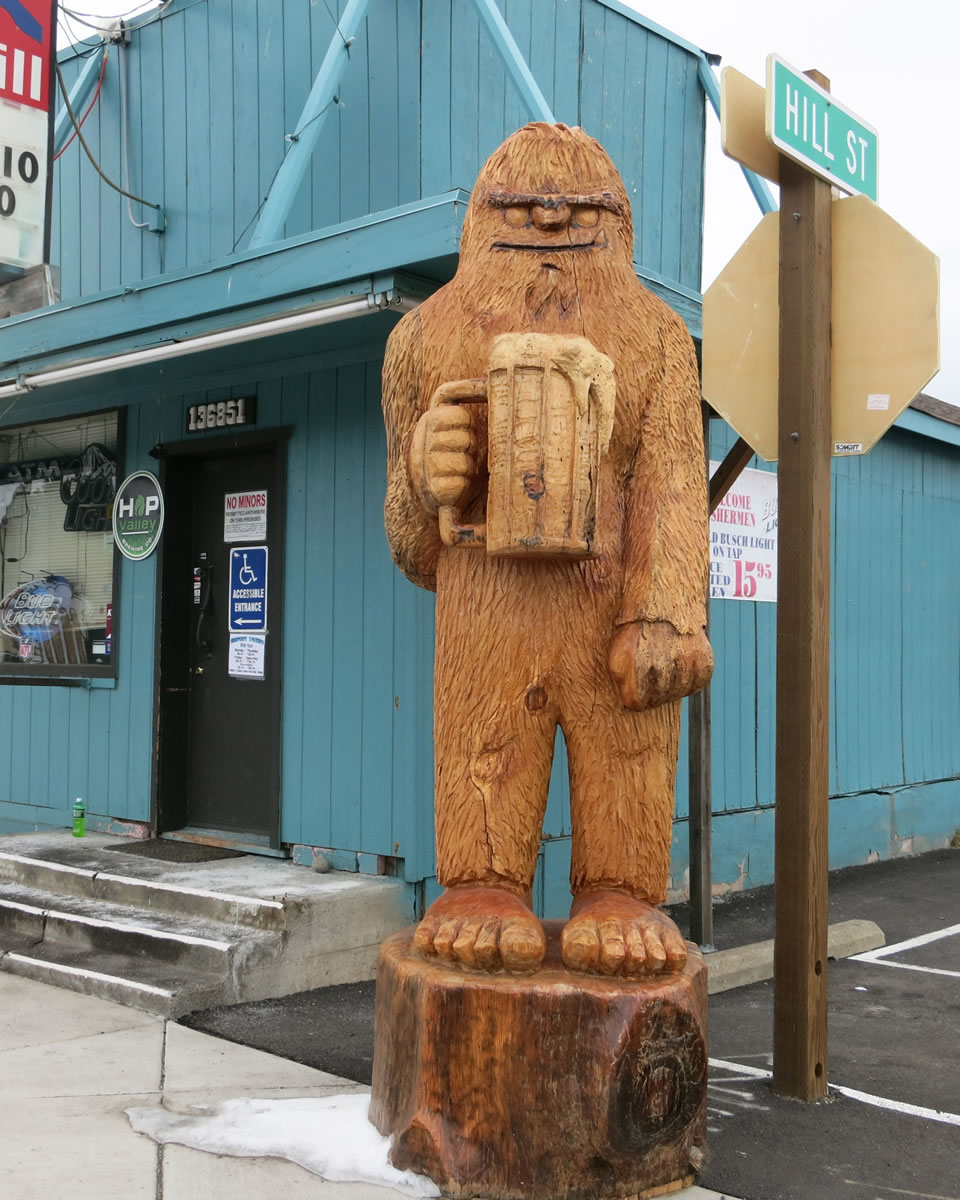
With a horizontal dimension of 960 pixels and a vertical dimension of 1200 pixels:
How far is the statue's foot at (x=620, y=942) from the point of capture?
2.71m

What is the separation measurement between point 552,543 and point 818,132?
5.44 feet

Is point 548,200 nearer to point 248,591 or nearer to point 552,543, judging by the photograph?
point 552,543

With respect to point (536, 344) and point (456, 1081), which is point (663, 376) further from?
point (456, 1081)

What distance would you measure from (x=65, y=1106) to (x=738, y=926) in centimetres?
351

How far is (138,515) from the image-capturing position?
252 inches

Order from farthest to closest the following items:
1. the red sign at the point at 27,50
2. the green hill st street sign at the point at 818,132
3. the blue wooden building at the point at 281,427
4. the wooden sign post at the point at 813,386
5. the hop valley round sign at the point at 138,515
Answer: the hop valley round sign at the point at 138,515 < the blue wooden building at the point at 281,427 < the red sign at the point at 27,50 < the wooden sign post at the point at 813,386 < the green hill st street sign at the point at 818,132

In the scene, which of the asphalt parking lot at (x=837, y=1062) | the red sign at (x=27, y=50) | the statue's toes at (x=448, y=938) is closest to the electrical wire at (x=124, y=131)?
the red sign at (x=27, y=50)

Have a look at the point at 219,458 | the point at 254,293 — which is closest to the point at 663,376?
the point at 254,293

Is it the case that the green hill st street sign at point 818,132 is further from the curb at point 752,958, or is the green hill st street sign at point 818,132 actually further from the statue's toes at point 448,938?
the curb at point 752,958

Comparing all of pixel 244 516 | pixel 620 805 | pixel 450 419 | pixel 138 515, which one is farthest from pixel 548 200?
pixel 138 515

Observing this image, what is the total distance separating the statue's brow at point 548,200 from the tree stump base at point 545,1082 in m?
1.84

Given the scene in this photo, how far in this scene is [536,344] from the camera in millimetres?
2719

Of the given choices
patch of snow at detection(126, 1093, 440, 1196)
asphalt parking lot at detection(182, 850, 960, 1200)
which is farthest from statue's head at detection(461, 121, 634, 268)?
asphalt parking lot at detection(182, 850, 960, 1200)

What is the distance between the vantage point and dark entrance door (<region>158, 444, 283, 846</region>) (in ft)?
19.4
